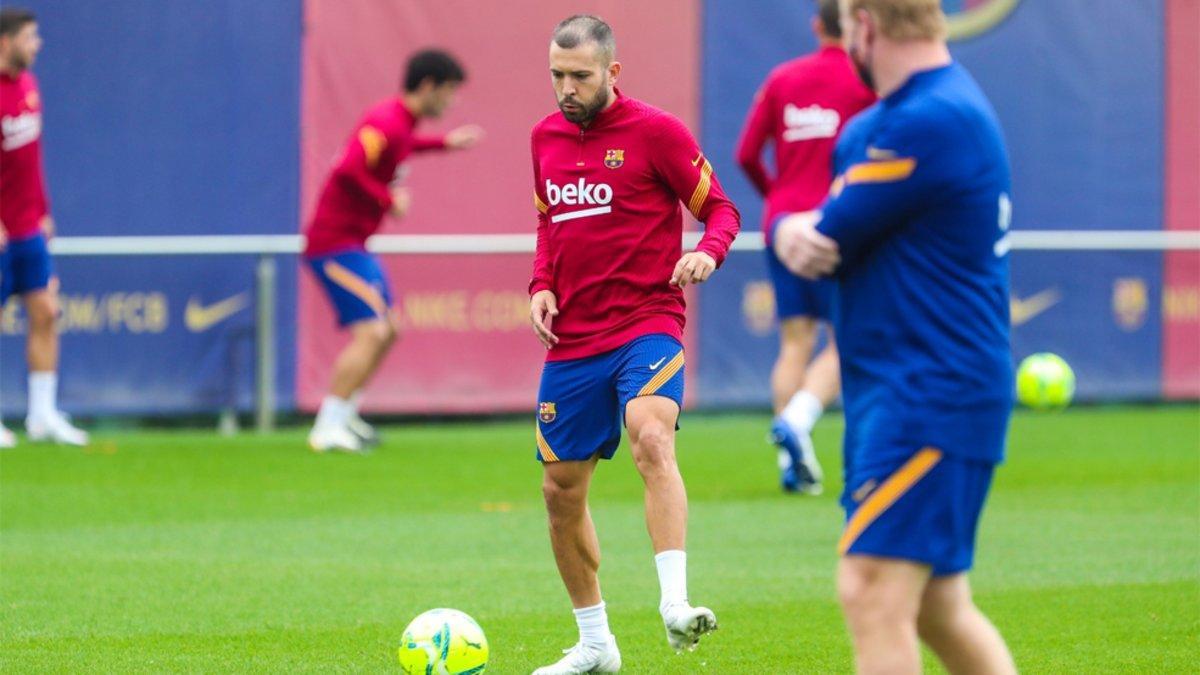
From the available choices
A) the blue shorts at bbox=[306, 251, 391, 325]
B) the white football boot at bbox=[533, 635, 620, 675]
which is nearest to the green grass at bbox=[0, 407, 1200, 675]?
the white football boot at bbox=[533, 635, 620, 675]

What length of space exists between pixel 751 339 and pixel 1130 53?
4.71m

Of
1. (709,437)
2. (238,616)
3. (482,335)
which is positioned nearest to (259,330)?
(482,335)

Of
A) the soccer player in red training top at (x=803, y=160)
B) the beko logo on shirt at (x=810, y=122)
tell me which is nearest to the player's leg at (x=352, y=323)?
the soccer player in red training top at (x=803, y=160)

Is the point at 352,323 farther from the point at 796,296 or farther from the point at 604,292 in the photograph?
the point at 604,292

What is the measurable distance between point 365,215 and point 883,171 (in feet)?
30.8

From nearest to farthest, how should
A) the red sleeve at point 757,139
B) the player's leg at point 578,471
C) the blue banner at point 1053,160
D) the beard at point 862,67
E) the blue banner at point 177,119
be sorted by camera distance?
the beard at point 862,67, the player's leg at point 578,471, the red sleeve at point 757,139, the blue banner at point 177,119, the blue banner at point 1053,160

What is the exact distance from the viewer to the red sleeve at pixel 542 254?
6.33 meters

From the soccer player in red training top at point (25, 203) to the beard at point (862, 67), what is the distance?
9385mm

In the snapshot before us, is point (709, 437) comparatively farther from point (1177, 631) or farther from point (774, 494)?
point (1177, 631)

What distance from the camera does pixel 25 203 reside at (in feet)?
41.9

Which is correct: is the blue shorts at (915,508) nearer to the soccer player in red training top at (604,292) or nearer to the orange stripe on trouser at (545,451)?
the soccer player in red training top at (604,292)

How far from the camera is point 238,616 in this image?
6898 millimetres

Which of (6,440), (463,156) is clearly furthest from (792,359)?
(463,156)

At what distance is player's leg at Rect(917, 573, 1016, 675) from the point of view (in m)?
4.21
